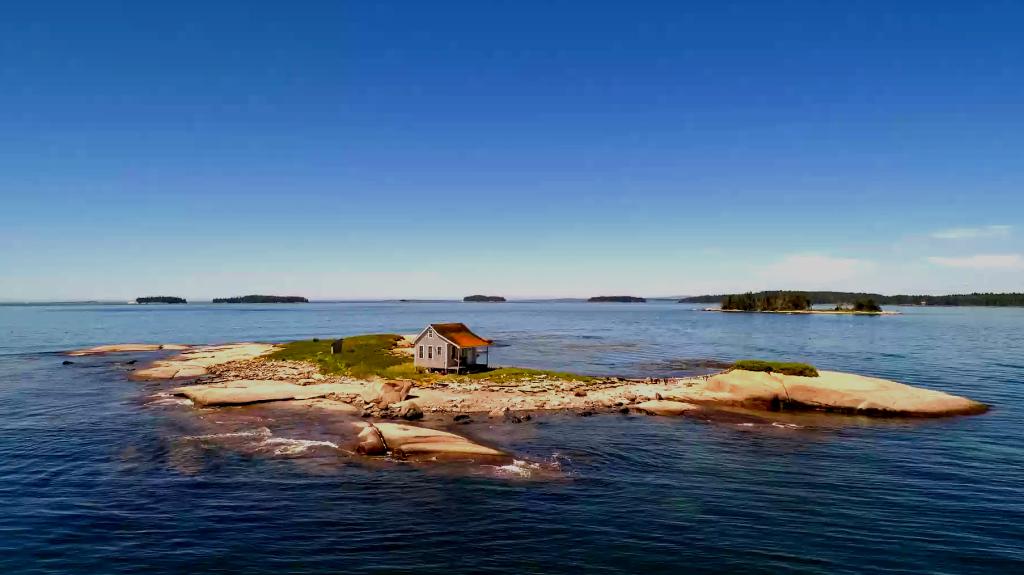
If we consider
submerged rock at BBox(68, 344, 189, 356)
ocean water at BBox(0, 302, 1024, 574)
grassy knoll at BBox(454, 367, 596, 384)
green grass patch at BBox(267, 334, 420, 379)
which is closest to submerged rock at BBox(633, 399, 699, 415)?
ocean water at BBox(0, 302, 1024, 574)

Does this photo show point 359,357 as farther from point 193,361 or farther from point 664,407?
point 664,407

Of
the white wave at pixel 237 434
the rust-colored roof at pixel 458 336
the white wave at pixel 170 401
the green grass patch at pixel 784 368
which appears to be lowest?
the white wave at pixel 237 434

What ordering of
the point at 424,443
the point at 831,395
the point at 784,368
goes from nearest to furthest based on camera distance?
the point at 424,443 → the point at 831,395 → the point at 784,368

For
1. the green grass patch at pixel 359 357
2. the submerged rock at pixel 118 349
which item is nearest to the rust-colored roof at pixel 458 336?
the green grass patch at pixel 359 357

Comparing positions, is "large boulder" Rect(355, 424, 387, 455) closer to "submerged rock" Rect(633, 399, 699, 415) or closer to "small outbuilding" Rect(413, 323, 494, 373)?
"submerged rock" Rect(633, 399, 699, 415)

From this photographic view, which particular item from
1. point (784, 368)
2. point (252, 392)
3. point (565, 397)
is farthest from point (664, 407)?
point (252, 392)

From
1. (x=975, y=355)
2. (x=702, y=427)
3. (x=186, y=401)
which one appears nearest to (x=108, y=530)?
(x=186, y=401)

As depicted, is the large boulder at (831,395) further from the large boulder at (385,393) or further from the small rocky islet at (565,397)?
the large boulder at (385,393)
